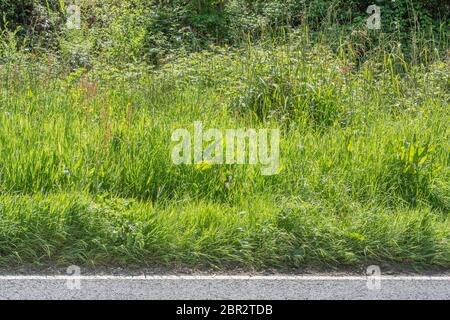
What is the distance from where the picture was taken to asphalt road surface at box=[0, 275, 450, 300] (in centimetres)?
451

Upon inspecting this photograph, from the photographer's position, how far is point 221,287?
4.68 m

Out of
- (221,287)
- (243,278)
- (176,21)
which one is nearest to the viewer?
(221,287)

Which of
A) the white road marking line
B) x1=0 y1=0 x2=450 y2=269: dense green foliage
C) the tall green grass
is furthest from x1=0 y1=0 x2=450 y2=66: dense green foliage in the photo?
the white road marking line

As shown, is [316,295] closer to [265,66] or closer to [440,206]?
[440,206]

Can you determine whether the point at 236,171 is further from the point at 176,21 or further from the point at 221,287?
the point at 176,21

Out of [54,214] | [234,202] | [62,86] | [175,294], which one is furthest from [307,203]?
[62,86]

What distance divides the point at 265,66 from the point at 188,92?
0.91 meters

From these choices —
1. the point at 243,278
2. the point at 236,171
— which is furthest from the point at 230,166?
the point at 243,278

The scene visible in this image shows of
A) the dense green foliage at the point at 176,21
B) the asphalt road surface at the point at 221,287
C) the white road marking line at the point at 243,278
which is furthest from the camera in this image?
the dense green foliage at the point at 176,21

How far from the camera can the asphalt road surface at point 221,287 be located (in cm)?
451

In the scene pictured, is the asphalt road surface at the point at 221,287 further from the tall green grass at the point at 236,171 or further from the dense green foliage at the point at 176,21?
the dense green foliage at the point at 176,21

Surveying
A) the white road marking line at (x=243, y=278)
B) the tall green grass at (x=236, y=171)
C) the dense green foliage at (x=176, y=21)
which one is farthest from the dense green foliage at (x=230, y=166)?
the dense green foliage at (x=176, y=21)

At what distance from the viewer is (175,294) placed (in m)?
4.55

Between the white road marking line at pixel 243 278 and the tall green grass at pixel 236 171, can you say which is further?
the tall green grass at pixel 236 171
